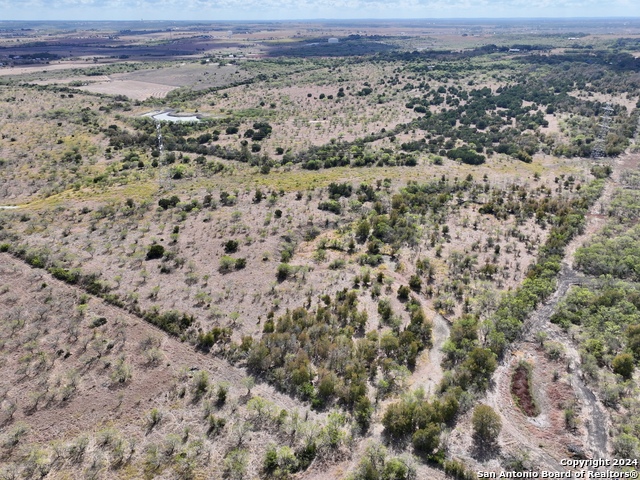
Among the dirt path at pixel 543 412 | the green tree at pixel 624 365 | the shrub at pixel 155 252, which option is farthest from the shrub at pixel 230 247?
the green tree at pixel 624 365

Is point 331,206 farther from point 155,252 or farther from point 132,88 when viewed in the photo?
point 132,88

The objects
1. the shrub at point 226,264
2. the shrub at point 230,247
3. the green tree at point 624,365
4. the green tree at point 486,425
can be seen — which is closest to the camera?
the green tree at point 486,425

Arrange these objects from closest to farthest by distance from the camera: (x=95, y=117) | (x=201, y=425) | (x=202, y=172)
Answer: (x=201, y=425)
(x=202, y=172)
(x=95, y=117)

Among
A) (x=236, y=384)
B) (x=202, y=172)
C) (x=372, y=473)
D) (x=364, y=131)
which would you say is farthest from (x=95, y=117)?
(x=372, y=473)

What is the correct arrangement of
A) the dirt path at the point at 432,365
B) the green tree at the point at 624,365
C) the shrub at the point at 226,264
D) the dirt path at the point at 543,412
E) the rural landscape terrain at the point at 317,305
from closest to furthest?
the dirt path at the point at 543,412
the rural landscape terrain at the point at 317,305
the green tree at the point at 624,365
the dirt path at the point at 432,365
the shrub at the point at 226,264

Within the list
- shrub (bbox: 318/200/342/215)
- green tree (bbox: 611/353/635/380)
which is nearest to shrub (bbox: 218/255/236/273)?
shrub (bbox: 318/200/342/215)

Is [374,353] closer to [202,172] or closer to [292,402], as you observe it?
[292,402]

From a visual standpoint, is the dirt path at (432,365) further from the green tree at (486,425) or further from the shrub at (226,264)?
the shrub at (226,264)

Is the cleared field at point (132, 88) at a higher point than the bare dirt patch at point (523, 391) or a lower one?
higher

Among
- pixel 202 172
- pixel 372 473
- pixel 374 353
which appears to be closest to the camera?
pixel 372 473
